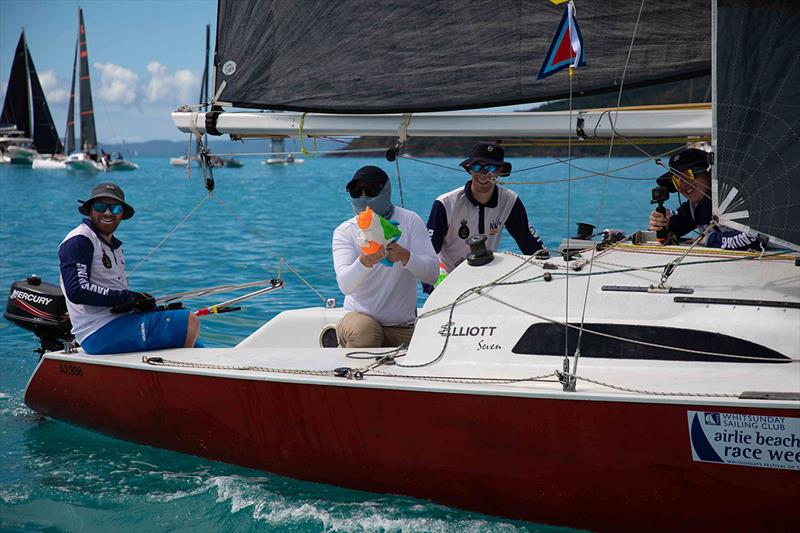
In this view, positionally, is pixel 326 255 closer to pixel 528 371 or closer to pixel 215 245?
pixel 215 245

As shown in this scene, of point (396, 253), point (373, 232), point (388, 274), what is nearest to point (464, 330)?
point (396, 253)

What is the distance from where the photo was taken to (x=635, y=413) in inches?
158

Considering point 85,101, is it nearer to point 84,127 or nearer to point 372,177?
point 84,127

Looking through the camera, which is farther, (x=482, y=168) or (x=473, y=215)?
(x=473, y=215)

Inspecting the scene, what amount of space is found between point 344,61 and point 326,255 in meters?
9.53

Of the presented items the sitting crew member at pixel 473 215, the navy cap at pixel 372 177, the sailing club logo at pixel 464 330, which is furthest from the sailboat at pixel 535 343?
the navy cap at pixel 372 177

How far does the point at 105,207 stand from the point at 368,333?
1.67 m

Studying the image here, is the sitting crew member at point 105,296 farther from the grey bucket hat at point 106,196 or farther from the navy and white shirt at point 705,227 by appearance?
the navy and white shirt at point 705,227

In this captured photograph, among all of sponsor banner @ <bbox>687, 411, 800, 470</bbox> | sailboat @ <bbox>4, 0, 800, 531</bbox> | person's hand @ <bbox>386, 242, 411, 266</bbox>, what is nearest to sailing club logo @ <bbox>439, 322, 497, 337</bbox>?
sailboat @ <bbox>4, 0, 800, 531</bbox>

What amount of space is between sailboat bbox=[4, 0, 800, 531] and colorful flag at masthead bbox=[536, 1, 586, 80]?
1.96 ft

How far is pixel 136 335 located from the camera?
18.7 ft

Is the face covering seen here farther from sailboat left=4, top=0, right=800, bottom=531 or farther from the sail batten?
the sail batten

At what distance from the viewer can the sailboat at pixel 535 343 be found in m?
4.07

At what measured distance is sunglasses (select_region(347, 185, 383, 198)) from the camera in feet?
16.9
